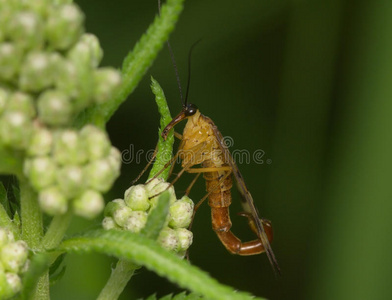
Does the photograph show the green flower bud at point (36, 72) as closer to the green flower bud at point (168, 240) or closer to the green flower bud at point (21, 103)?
the green flower bud at point (21, 103)

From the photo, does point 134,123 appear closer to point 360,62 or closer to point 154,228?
point 360,62

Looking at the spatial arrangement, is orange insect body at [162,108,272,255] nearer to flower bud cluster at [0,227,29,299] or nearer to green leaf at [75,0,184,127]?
green leaf at [75,0,184,127]

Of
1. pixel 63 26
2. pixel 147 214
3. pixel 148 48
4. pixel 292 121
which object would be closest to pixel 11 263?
pixel 147 214

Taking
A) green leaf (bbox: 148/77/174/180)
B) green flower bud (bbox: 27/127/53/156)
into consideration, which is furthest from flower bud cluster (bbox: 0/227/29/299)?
green leaf (bbox: 148/77/174/180)

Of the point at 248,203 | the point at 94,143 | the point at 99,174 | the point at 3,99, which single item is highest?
the point at 3,99

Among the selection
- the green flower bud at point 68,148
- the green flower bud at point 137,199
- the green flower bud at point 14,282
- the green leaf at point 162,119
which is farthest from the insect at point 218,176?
the green flower bud at point 68,148

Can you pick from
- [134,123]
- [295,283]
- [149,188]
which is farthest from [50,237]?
→ [295,283]

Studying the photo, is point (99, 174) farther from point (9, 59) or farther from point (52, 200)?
point (9, 59)
